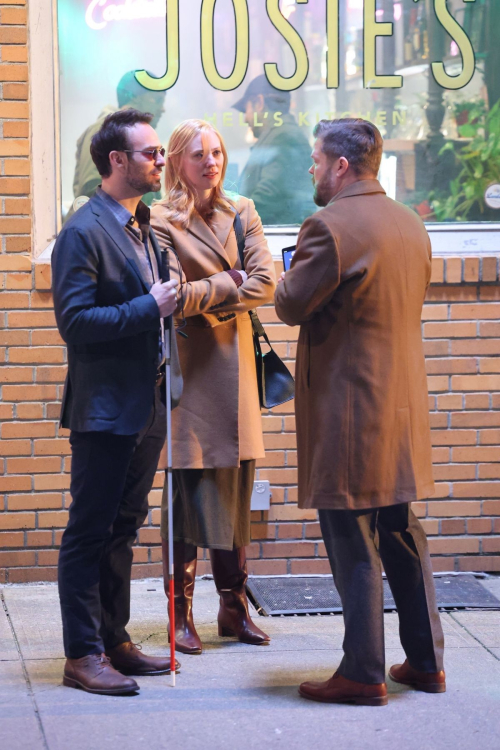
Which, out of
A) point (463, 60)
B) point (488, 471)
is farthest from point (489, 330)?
point (463, 60)

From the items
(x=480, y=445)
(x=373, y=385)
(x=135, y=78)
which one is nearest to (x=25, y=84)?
(x=135, y=78)

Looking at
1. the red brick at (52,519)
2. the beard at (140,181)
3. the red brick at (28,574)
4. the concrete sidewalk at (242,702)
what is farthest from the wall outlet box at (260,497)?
the beard at (140,181)

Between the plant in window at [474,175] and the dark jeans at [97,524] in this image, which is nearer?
the dark jeans at [97,524]

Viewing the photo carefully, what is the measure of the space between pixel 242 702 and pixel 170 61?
3274 mm

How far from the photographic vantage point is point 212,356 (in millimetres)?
4383

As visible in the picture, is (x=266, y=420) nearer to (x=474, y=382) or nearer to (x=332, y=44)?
(x=474, y=382)

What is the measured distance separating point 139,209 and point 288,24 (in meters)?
1.95

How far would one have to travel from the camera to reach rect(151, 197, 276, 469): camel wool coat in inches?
171

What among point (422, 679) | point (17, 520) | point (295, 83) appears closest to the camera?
point (422, 679)

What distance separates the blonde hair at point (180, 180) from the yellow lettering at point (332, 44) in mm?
1296

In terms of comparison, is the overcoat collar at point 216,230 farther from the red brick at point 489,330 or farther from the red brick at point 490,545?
the red brick at point 490,545

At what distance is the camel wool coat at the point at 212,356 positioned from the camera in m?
4.35

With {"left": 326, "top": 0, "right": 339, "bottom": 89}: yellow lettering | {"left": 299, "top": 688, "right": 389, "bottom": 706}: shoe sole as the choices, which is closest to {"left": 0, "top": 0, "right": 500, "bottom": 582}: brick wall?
{"left": 326, "top": 0, "right": 339, "bottom": 89}: yellow lettering

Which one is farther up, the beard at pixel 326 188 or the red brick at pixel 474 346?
the beard at pixel 326 188
